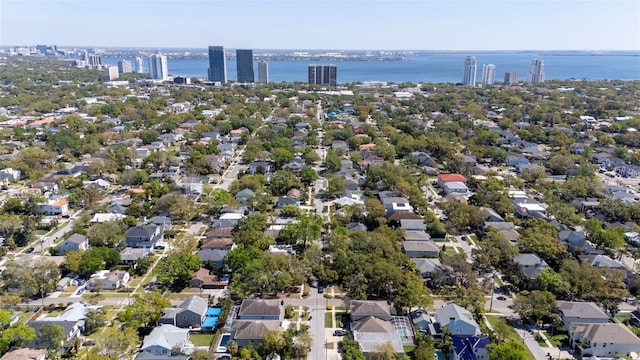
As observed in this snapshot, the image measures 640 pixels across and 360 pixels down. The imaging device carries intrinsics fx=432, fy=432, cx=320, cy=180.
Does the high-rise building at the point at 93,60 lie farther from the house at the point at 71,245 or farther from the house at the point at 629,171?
the house at the point at 629,171

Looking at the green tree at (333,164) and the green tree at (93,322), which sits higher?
the green tree at (333,164)

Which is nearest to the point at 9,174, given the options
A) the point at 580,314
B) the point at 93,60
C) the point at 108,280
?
the point at 108,280

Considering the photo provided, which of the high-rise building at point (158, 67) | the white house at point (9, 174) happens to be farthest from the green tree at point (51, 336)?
the high-rise building at point (158, 67)

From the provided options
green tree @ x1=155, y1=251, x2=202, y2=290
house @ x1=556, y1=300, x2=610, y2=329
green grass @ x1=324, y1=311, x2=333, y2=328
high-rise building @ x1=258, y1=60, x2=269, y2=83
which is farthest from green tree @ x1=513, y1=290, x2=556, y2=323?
high-rise building @ x1=258, y1=60, x2=269, y2=83

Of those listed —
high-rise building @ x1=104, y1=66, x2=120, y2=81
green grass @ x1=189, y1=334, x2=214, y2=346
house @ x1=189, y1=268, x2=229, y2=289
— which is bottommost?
green grass @ x1=189, y1=334, x2=214, y2=346

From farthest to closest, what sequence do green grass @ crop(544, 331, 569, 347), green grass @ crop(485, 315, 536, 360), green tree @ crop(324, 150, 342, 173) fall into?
green tree @ crop(324, 150, 342, 173) → green grass @ crop(544, 331, 569, 347) → green grass @ crop(485, 315, 536, 360)

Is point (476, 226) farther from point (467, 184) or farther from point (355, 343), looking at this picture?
point (355, 343)

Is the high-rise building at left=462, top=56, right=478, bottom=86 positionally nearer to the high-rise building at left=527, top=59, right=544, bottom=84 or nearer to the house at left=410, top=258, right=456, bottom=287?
the high-rise building at left=527, top=59, right=544, bottom=84

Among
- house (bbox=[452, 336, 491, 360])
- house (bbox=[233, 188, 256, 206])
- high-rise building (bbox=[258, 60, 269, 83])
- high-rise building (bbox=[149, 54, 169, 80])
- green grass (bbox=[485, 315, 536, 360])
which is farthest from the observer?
high-rise building (bbox=[149, 54, 169, 80])

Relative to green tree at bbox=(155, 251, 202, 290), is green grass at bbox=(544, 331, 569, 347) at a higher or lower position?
lower
